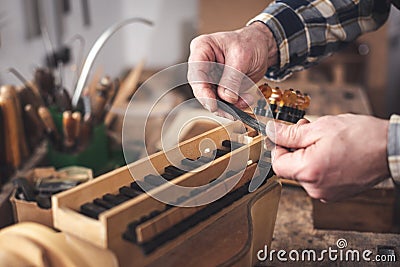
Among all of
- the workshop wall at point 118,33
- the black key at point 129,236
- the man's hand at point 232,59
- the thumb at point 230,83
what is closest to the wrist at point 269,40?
the man's hand at point 232,59

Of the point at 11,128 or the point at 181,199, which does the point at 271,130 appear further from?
the point at 11,128

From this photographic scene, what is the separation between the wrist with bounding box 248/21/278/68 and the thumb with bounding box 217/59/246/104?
0.40 ft

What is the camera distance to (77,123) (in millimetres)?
1360

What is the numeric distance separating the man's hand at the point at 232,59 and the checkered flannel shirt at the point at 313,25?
35 millimetres

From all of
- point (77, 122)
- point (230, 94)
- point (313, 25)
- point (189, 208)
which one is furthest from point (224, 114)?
point (77, 122)

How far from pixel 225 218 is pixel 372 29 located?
0.72m

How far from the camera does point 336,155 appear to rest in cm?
78

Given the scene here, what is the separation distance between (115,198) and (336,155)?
0.32 metres

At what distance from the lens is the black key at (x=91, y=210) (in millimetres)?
688

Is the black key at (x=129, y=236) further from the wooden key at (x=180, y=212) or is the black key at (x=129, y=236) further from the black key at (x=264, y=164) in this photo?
the black key at (x=264, y=164)

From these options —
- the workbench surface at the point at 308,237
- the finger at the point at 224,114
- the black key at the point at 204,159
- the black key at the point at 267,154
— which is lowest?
the workbench surface at the point at 308,237

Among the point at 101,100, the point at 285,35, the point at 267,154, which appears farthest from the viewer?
the point at 101,100

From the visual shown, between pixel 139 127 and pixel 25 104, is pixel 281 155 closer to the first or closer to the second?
pixel 25 104

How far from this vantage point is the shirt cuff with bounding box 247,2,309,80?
3.74ft
